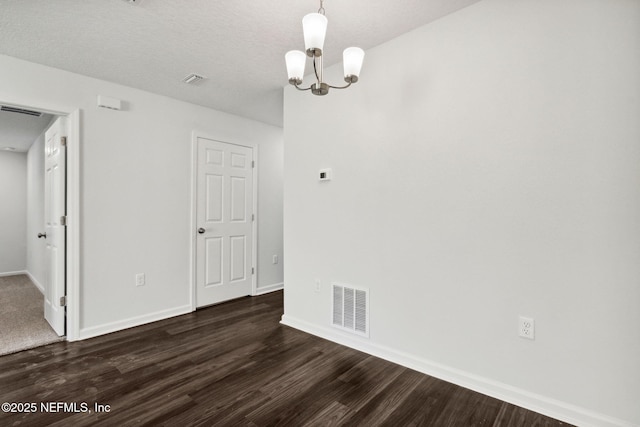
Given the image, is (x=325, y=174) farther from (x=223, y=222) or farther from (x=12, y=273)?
(x=12, y=273)

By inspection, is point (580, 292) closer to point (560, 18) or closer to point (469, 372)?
point (469, 372)

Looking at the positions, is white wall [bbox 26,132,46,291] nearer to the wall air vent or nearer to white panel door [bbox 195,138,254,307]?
white panel door [bbox 195,138,254,307]

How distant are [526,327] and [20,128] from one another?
648cm

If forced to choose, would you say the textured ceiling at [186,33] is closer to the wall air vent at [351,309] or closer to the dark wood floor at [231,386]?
the wall air vent at [351,309]

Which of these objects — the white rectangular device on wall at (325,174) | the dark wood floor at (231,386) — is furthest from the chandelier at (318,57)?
the dark wood floor at (231,386)

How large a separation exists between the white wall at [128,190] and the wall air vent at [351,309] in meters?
1.96

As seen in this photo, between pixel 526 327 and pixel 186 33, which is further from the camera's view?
pixel 186 33

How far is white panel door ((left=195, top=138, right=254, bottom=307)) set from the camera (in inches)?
153

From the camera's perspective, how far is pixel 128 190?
3.29 meters

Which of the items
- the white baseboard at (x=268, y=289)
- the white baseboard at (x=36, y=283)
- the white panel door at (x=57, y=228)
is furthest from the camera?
the white baseboard at (x=36, y=283)

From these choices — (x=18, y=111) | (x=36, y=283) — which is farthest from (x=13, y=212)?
(x=18, y=111)

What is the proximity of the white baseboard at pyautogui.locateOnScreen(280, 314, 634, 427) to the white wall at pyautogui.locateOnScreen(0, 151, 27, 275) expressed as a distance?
6.73 meters

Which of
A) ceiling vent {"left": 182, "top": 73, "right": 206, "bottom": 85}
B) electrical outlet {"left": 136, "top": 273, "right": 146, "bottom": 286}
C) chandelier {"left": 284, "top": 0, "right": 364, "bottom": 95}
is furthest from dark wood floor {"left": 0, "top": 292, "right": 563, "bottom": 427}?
ceiling vent {"left": 182, "top": 73, "right": 206, "bottom": 85}

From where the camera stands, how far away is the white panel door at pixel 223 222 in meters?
3.88
